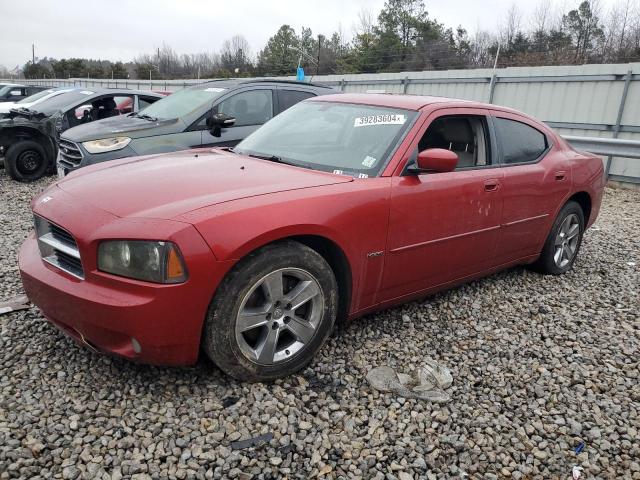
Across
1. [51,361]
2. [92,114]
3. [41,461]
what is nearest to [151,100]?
[92,114]

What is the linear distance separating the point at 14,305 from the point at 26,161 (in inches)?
223

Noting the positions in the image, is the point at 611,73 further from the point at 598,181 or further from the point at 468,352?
the point at 468,352

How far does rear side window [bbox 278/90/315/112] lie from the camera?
702 cm

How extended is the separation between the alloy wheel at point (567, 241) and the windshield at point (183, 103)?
14.5 feet

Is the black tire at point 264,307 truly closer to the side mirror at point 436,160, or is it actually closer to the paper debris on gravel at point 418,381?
the paper debris on gravel at point 418,381

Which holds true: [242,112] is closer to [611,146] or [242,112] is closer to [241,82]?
[241,82]

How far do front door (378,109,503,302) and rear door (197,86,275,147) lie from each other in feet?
11.4

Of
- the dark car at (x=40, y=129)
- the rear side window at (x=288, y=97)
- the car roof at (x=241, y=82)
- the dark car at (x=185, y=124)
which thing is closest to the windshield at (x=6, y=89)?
the dark car at (x=40, y=129)

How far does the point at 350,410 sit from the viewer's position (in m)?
2.62

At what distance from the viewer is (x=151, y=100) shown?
31.7ft

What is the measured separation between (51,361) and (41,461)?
0.81 m

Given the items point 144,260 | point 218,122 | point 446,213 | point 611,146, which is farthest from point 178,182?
point 611,146

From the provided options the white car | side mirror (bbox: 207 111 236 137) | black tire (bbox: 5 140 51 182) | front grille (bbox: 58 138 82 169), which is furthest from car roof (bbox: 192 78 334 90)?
the white car

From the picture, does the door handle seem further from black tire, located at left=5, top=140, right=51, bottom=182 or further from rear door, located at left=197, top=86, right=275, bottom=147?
black tire, located at left=5, top=140, right=51, bottom=182
